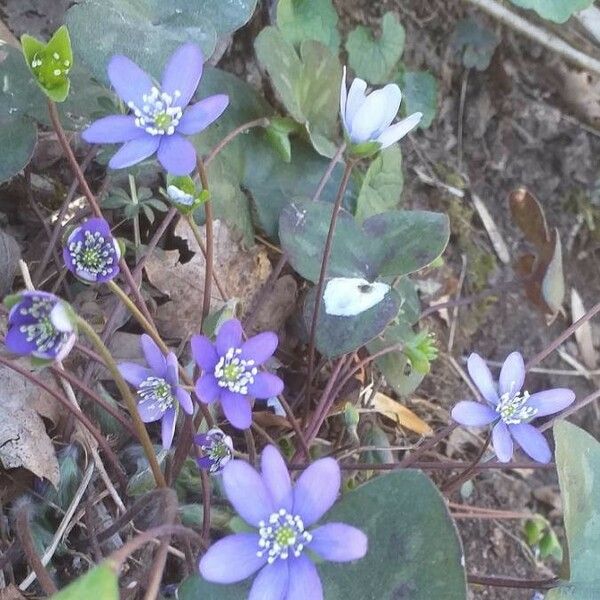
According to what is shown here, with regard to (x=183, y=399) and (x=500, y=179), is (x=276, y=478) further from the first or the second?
(x=500, y=179)

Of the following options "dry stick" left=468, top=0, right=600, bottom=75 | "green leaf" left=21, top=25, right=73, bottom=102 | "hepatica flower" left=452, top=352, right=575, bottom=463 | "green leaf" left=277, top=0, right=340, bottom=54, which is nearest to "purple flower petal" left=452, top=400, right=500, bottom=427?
"hepatica flower" left=452, top=352, right=575, bottom=463

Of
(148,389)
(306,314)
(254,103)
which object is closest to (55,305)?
(148,389)

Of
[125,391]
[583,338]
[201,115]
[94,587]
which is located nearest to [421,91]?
[583,338]

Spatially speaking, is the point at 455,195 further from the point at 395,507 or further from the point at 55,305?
the point at 55,305

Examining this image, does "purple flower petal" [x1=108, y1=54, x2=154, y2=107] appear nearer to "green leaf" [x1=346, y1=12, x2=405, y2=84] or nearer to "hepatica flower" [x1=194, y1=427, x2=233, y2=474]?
"hepatica flower" [x1=194, y1=427, x2=233, y2=474]

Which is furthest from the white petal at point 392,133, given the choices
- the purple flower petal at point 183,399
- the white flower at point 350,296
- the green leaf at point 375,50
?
the green leaf at point 375,50
